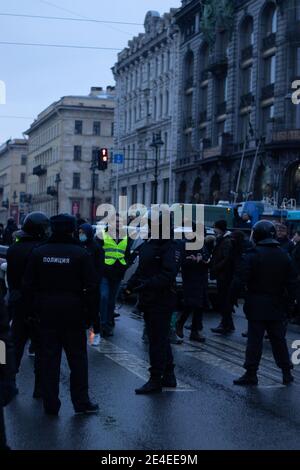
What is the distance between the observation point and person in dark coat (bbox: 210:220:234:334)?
15.4 meters

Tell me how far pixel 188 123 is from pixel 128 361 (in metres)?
53.6

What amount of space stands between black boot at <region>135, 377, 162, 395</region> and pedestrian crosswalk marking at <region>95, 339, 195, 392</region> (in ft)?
0.74

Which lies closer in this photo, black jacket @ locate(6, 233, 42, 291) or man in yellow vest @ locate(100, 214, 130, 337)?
black jacket @ locate(6, 233, 42, 291)

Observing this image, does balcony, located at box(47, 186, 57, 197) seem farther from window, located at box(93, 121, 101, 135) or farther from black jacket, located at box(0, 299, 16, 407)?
black jacket, located at box(0, 299, 16, 407)

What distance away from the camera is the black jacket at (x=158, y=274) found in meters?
9.26

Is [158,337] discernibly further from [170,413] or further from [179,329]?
[179,329]

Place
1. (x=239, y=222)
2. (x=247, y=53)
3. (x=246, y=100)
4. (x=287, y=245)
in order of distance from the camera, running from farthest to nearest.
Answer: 1. (x=247, y=53)
2. (x=246, y=100)
3. (x=239, y=222)
4. (x=287, y=245)

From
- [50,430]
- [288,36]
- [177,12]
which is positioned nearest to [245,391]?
[50,430]

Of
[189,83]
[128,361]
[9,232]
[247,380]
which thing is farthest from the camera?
[189,83]

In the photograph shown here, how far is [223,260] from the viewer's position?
15.5 m

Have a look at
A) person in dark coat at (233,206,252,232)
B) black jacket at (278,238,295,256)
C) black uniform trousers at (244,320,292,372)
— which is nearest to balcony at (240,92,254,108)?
person in dark coat at (233,206,252,232)

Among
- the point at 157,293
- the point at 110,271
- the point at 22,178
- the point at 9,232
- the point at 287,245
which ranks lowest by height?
the point at 110,271

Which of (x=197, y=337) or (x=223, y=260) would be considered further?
(x=223, y=260)

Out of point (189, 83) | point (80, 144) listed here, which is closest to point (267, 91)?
point (189, 83)
